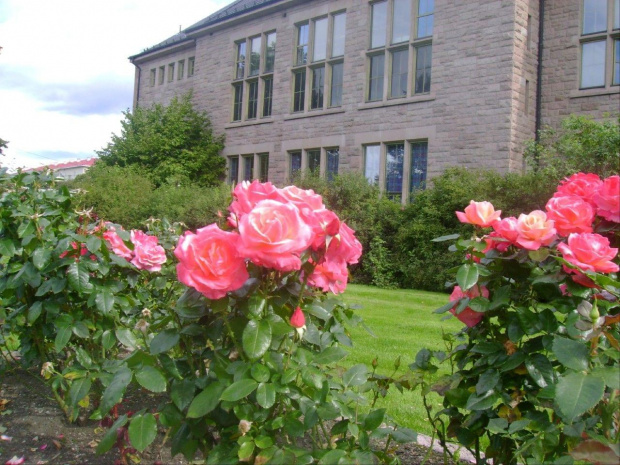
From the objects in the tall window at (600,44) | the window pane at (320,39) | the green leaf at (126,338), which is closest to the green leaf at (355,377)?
the green leaf at (126,338)

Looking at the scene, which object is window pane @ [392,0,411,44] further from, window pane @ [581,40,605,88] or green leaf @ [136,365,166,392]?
green leaf @ [136,365,166,392]

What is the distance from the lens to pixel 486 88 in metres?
12.1

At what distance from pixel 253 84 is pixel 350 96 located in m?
4.48

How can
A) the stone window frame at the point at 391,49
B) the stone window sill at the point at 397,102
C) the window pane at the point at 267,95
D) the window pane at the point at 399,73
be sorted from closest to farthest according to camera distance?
the stone window sill at the point at 397,102 → the stone window frame at the point at 391,49 → the window pane at the point at 399,73 → the window pane at the point at 267,95

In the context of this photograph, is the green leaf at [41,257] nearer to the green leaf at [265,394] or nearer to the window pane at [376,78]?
the green leaf at [265,394]

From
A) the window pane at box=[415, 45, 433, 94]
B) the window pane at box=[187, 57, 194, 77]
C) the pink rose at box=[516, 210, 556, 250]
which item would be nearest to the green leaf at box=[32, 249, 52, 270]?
the pink rose at box=[516, 210, 556, 250]

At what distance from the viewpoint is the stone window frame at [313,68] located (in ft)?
50.1

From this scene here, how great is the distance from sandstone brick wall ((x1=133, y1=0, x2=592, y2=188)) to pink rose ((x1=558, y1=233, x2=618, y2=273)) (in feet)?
35.1

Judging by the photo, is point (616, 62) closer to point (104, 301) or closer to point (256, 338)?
point (104, 301)

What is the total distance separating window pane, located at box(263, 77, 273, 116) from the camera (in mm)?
17250

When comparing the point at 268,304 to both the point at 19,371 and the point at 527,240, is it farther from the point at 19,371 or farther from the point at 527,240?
the point at 19,371

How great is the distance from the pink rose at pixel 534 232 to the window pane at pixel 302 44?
1531 centimetres

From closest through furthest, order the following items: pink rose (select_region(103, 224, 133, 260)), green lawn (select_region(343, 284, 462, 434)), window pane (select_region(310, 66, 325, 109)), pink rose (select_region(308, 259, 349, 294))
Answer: pink rose (select_region(308, 259, 349, 294)), pink rose (select_region(103, 224, 133, 260)), green lawn (select_region(343, 284, 462, 434)), window pane (select_region(310, 66, 325, 109))

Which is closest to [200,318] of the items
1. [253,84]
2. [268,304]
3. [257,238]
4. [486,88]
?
[268,304]
